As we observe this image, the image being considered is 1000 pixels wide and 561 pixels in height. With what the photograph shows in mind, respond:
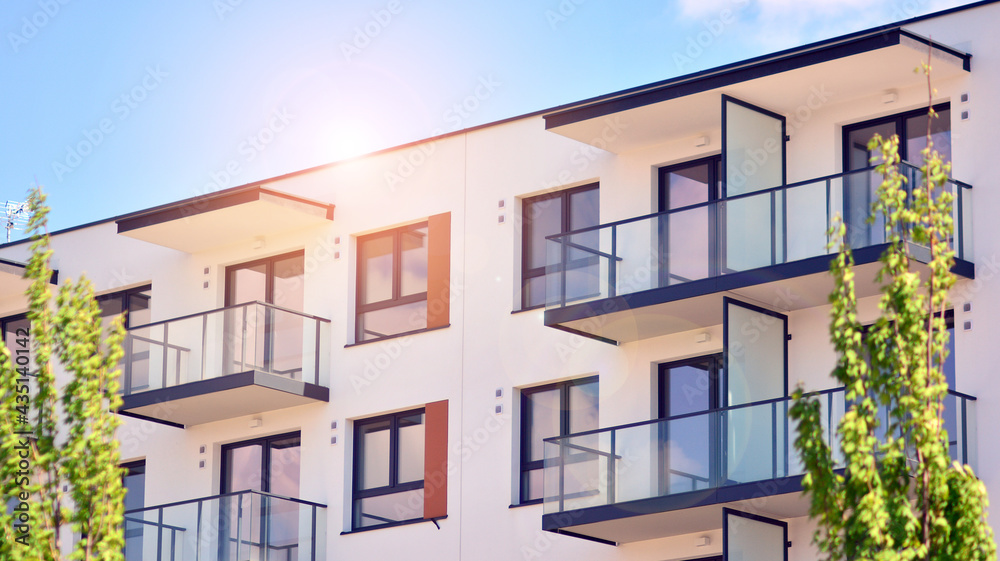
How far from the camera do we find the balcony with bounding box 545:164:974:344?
18.4m

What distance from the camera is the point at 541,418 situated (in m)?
21.8

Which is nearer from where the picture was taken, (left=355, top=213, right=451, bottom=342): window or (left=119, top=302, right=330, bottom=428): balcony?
(left=355, top=213, right=451, bottom=342): window

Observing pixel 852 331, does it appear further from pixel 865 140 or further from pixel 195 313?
pixel 195 313

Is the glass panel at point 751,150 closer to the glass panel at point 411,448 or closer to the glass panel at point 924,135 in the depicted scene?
the glass panel at point 924,135

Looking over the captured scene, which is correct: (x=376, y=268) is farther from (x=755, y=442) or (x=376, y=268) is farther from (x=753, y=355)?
(x=755, y=442)

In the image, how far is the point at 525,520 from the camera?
21.2 meters

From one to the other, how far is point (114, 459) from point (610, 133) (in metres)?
9.23

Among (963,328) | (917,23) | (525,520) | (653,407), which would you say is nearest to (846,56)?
(917,23)

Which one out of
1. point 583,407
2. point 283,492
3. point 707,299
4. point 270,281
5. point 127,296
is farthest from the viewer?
point 127,296

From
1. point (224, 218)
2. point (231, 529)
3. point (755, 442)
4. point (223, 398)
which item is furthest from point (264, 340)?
point (755, 442)

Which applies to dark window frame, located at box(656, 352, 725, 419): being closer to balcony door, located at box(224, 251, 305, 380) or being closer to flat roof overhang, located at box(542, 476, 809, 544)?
flat roof overhang, located at box(542, 476, 809, 544)

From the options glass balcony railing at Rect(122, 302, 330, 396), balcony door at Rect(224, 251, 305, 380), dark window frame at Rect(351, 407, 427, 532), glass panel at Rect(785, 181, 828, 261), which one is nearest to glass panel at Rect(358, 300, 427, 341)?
glass balcony railing at Rect(122, 302, 330, 396)

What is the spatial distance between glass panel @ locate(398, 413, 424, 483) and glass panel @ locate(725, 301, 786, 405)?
5338mm

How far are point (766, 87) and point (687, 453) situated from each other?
4316mm
